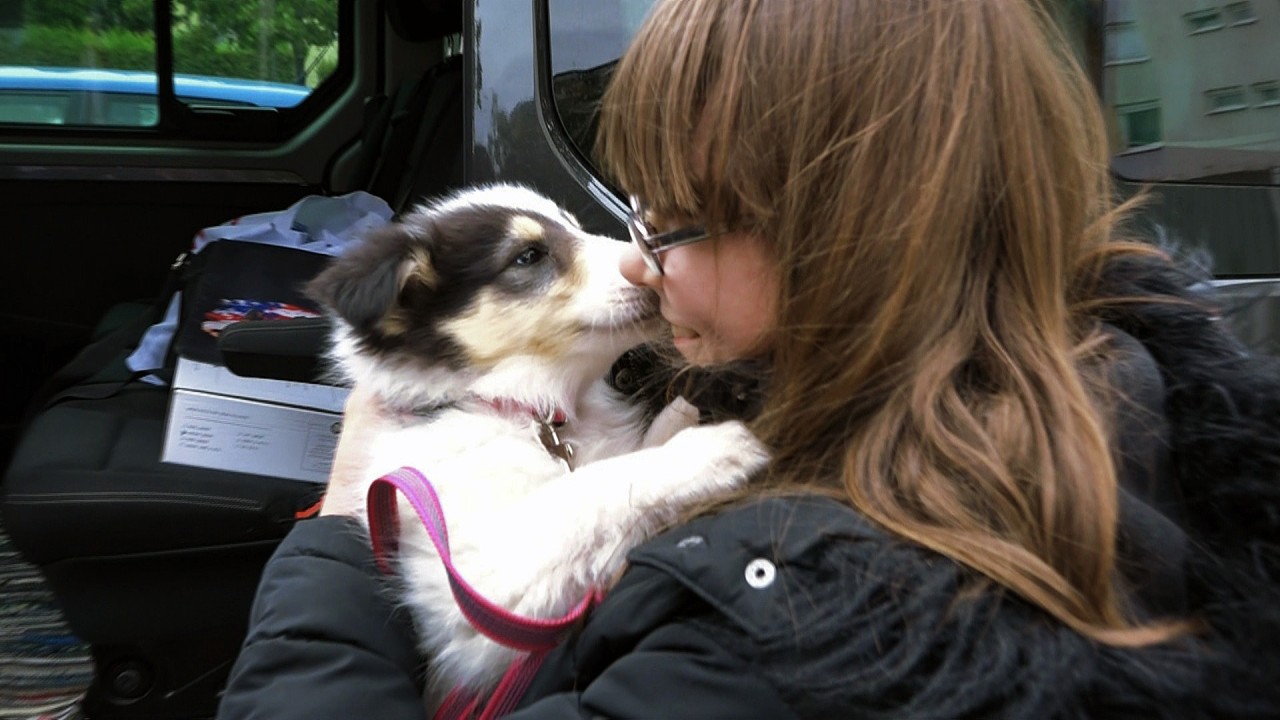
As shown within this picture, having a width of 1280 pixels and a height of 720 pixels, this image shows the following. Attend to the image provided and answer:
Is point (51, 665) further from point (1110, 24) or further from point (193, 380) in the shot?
point (1110, 24)

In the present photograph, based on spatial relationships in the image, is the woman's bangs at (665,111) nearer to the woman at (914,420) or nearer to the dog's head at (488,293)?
the woman at (914,420)

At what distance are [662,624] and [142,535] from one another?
6.98ft

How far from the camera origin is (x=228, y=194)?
5191 millimetres

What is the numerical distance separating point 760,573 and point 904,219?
0.40 metres

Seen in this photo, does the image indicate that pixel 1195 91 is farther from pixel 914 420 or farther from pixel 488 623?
pixel 488 623

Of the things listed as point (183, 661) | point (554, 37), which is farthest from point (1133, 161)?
point (183, 661)

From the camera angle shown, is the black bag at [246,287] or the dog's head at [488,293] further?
the black bag at [246,287]

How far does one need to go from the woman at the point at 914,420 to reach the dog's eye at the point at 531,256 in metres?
0.75

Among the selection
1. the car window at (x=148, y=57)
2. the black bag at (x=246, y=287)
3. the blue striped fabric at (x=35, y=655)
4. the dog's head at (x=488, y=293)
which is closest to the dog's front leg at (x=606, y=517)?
the dog's head at (x=488, y=293)

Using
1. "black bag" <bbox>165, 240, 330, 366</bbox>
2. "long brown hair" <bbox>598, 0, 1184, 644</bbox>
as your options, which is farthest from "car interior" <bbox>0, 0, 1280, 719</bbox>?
"long brown hair" <bbox>598, 0, 1184, 644</bbox>

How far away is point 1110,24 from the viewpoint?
2.36 meters

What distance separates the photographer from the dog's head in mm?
2045

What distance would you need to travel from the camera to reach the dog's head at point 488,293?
80.5 inches

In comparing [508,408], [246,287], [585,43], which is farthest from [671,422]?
[246,287]
